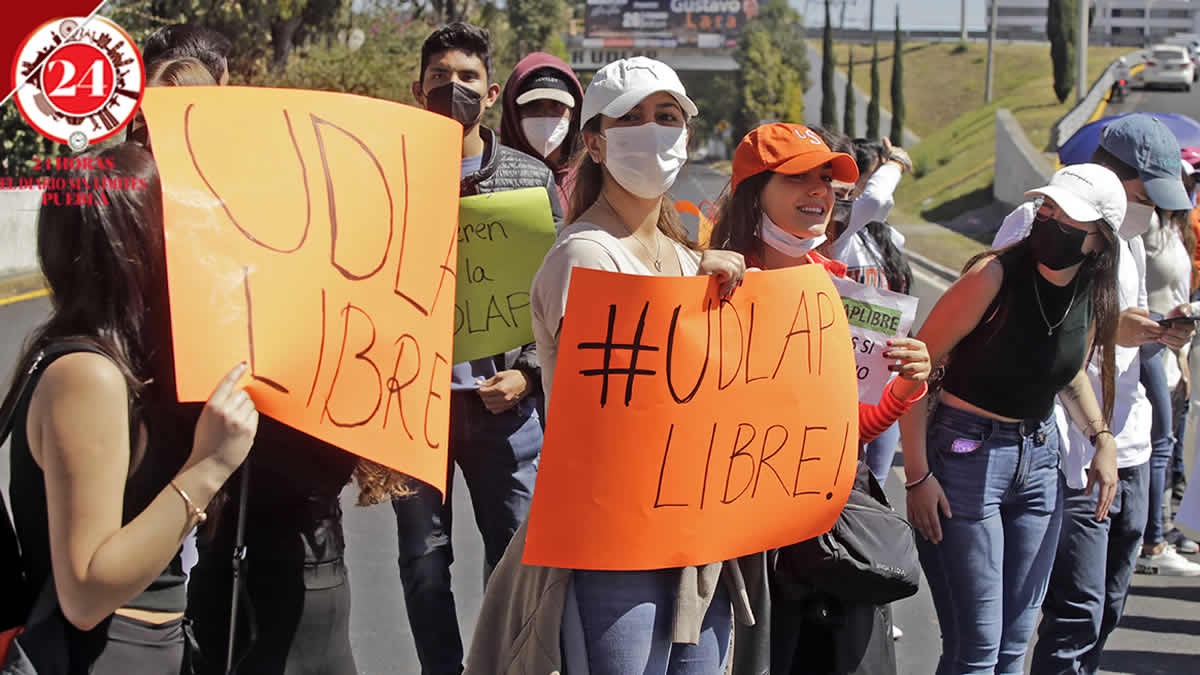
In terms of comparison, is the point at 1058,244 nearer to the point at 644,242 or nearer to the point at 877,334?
the point at 877,334

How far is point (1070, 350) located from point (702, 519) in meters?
1.51

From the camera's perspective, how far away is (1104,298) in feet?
11.7

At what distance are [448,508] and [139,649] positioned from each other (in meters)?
1.53

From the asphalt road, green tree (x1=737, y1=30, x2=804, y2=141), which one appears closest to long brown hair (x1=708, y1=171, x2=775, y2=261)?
the asphalt road

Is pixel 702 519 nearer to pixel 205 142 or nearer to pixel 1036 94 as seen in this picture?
pixel 205 142

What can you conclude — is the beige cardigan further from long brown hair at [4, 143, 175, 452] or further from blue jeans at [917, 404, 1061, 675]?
blue jeans at [917, 404, 1061, 675]

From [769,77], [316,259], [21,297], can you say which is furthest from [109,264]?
[769,77]

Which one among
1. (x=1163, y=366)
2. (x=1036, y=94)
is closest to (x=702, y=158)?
(x=1036, y=94)

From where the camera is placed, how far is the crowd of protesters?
1.98 meters

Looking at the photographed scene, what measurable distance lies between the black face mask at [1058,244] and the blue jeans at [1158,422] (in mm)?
2048

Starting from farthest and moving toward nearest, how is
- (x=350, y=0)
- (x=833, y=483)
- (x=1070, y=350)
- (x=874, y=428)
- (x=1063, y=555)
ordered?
(x=350, y=0) → (x=1063, y=555) → (x=1070, y=350) → (x=874, y=428) → (x=833, y=483)

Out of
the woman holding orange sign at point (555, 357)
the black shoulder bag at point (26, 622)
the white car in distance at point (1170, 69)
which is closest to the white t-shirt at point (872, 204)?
the woman holding orange sign at point (555, 357)

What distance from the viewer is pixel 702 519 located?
2.44 metres

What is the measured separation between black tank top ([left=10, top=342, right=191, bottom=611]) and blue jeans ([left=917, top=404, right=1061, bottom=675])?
2097 mm
